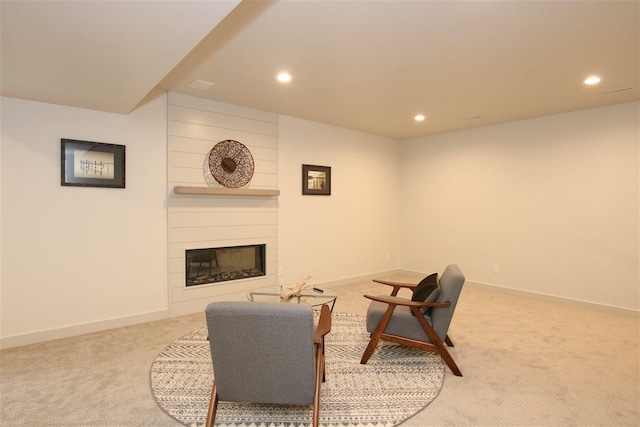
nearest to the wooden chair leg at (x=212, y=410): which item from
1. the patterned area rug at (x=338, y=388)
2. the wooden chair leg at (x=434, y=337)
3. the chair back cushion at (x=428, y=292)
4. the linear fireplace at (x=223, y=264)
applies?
the patterned area rug at (x=338, y=388)

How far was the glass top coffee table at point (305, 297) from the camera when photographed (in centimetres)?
312

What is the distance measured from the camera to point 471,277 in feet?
18.6

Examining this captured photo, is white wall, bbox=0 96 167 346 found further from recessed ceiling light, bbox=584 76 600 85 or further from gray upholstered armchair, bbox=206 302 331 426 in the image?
recessed ceiling light, bbox=584 76 600 85

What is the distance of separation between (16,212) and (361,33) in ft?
11.1

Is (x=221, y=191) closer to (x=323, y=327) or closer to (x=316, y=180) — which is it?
(x=316, y=180)

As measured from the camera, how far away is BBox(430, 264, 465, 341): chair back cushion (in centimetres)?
272

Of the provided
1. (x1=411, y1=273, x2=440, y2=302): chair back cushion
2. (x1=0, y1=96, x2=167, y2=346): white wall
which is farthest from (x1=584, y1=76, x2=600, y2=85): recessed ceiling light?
(x1=0, y1=96, x2=167, y2=346): white wall

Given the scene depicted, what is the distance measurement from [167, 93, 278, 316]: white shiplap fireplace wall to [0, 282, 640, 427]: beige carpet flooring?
504mm

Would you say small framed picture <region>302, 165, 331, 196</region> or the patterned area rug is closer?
the patterned area rug

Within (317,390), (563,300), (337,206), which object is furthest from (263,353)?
(563,300)

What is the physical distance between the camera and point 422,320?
8.96ft

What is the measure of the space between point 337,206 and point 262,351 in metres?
3.89

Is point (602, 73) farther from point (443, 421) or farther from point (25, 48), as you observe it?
point (25, 48)

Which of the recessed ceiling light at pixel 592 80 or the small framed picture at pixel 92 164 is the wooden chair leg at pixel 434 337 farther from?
the small framed picture at pixel 92 164
